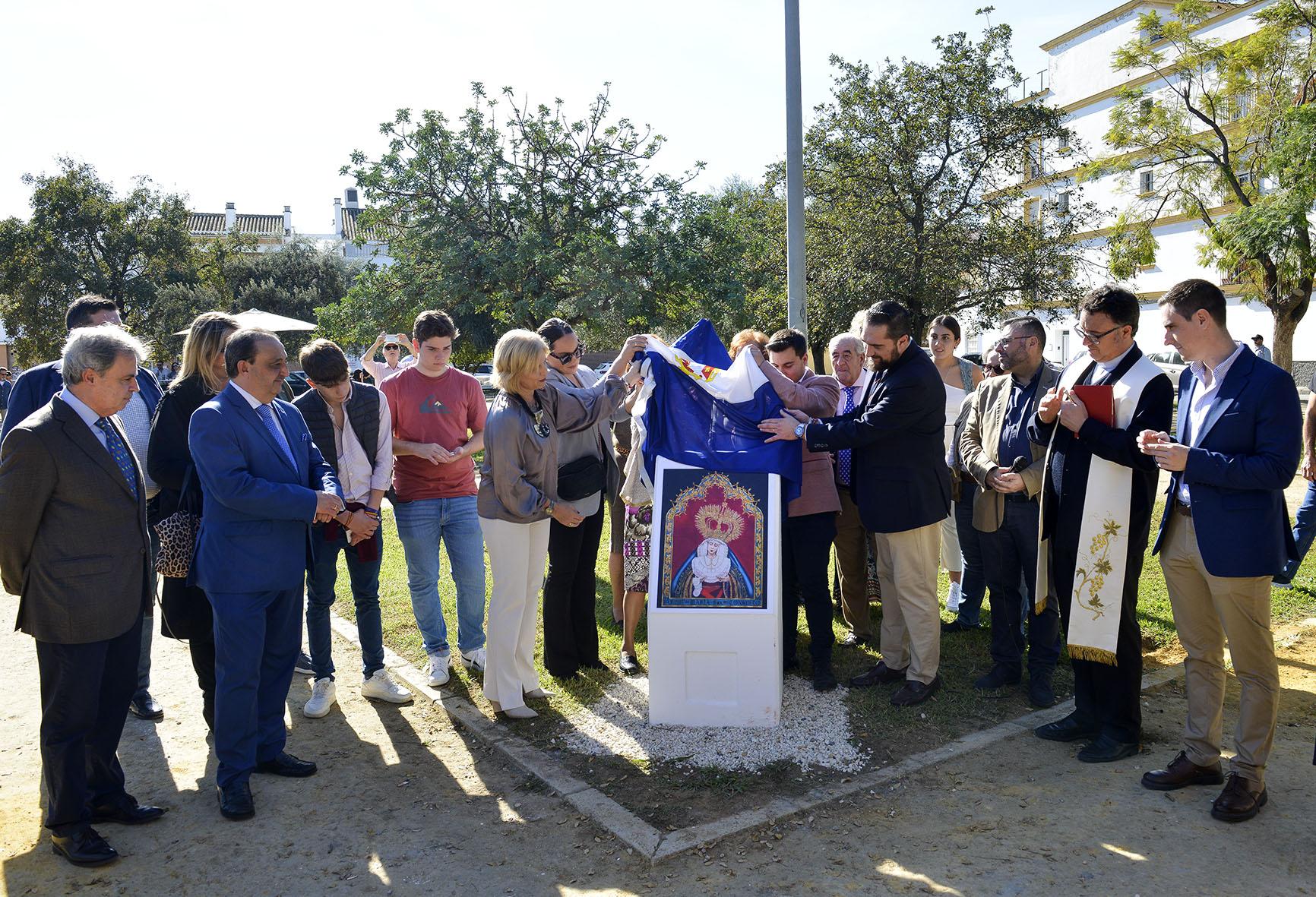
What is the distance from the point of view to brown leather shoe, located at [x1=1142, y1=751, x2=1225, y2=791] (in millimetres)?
4227

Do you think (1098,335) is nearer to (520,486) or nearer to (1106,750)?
(1106,750)

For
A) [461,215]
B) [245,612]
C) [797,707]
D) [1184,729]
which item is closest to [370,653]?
[245,612]

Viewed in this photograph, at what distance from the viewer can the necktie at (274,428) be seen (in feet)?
14.5

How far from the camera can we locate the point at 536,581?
5.39 meters

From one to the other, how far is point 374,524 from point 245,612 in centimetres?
91

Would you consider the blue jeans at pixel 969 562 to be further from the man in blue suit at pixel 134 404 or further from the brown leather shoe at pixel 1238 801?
the man in blue suit at pixel 134 404

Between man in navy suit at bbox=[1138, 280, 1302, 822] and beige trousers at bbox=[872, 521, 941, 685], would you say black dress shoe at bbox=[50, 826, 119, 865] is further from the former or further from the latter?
man in navy suit at bbox=[1138, 280, 1302, 822]

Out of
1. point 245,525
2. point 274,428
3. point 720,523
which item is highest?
point 274,428

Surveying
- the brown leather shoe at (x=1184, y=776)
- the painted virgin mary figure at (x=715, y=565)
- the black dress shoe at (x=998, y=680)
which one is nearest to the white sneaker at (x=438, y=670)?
the painted virgin mary figure at (x=715, y=565)

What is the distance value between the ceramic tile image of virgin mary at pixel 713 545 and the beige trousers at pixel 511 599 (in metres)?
0.75

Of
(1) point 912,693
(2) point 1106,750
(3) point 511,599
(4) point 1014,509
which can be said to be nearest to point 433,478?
(3) point 511,599

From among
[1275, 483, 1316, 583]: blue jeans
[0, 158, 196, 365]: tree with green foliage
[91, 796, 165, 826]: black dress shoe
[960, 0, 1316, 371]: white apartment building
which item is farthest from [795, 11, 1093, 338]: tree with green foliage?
[0, 158, 196, 365]: tree with green foliage

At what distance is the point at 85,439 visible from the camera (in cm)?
392

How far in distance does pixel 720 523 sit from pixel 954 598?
283 centimetres
